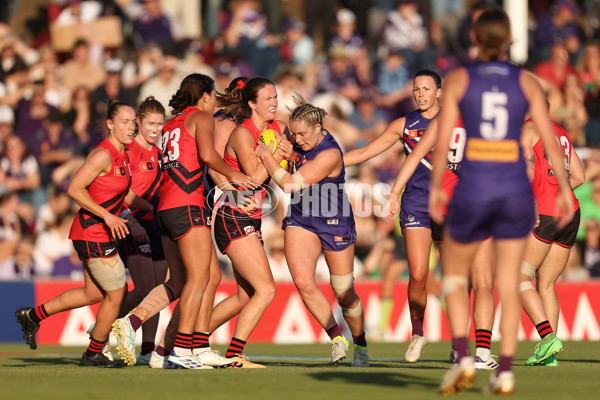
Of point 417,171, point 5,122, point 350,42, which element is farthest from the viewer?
point 350,42

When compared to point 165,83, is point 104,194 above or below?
below

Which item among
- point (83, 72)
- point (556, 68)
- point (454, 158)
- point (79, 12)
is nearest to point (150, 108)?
point (454, 158)

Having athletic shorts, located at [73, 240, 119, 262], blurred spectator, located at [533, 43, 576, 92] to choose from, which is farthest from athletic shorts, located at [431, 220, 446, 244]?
blurred spectator, located at [533, 43, 576, 92]

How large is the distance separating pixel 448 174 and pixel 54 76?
10955 millimetres

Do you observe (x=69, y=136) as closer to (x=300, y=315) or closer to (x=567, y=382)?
(x=300, y=315)

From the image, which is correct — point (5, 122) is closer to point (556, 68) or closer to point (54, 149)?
point (54, 149)

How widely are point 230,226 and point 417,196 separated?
202cm

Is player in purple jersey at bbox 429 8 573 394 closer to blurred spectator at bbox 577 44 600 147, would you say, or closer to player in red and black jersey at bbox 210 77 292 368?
player in red and black jersey at bbox 210 77 292 368

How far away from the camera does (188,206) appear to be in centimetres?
943

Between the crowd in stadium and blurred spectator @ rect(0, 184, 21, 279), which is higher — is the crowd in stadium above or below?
above

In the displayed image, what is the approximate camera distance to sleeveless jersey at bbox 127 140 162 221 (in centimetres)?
1100

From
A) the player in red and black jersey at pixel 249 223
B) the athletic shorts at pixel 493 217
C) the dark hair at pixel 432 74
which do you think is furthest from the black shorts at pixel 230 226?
the athletic shorts at pixel 493 217

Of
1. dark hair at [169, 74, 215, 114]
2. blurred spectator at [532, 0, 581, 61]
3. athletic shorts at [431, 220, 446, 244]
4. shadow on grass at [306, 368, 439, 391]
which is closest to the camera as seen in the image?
shadow on grass at [306, 368, 439, 391]

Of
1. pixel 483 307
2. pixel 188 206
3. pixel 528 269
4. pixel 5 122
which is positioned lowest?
pixel 483 307
